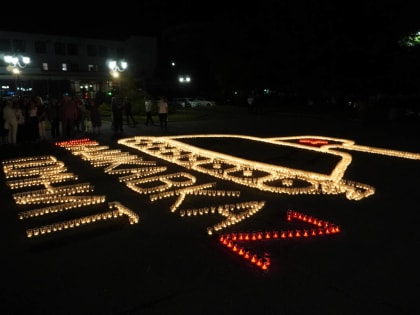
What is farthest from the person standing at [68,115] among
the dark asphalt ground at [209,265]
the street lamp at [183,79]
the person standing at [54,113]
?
the street lamp at [183,79]

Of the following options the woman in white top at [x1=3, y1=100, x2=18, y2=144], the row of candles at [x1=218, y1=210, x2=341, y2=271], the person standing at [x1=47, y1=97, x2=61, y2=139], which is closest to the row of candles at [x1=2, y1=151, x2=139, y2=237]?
the row of candles at [x1=218, y1=210, x2=341, y2=271]

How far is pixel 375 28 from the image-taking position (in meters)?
30.0

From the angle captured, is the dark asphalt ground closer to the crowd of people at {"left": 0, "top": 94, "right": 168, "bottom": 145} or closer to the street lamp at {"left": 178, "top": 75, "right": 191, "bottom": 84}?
the crowd of people at {"left": 0, "top": 94, "right": 168, "bottom": 145}

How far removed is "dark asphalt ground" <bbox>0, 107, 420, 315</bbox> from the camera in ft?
13.8

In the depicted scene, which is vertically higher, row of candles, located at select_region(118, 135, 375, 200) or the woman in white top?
the woman in white top

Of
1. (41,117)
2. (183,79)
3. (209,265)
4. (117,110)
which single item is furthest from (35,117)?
(183,79)

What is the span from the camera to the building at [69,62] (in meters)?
47.5

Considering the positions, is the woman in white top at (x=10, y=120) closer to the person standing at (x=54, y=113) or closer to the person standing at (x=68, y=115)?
the person standing at (x=68, y=115)

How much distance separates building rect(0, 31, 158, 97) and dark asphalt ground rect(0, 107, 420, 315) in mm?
40164

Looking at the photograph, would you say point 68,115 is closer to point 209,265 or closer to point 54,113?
point 54,113

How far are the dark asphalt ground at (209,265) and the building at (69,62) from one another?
132 ft

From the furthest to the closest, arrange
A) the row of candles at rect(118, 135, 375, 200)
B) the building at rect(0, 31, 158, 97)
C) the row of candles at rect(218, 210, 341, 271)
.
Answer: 1. the building at rect(0, 31, 158, 97)
2. the row of candles at rect(118, 135, 375, 200)
3. the row of candles at rect(218, 210, 341, 271)

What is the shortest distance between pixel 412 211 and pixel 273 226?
A: 2.77 metres

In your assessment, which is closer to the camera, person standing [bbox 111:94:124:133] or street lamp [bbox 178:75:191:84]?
person standing [bbox 111:94:124:133]
